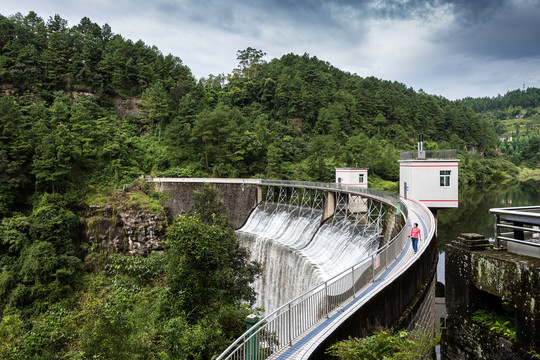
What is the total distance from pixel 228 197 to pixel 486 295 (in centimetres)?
3057

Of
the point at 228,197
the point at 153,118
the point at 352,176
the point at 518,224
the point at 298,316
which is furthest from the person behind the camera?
the point at 153,118

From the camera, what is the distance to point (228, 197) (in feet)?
115

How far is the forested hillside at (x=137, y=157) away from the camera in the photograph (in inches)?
430

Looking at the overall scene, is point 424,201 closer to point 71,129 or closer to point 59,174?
point 59,174

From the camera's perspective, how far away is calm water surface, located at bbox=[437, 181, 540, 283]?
31312 mm

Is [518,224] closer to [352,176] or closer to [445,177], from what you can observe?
[445,177]

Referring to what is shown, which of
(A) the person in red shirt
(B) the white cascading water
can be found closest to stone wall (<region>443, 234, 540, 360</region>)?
(A) the person in red shirt

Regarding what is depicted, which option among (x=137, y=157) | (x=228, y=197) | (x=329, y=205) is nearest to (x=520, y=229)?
(x=329, y=205)

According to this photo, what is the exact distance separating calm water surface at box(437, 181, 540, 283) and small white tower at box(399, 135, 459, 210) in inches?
213

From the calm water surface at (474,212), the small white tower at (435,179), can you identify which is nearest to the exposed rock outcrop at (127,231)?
the small white tower at (435,179)

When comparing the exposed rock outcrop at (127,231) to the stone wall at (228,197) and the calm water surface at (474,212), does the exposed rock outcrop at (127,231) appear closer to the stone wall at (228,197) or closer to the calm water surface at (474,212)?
the stone wall at (228,197)

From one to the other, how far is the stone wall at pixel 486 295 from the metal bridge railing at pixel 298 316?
7.50 ft

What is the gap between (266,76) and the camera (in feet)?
232

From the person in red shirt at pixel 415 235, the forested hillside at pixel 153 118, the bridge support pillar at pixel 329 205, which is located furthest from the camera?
the forested hillside at pixel 153 118
